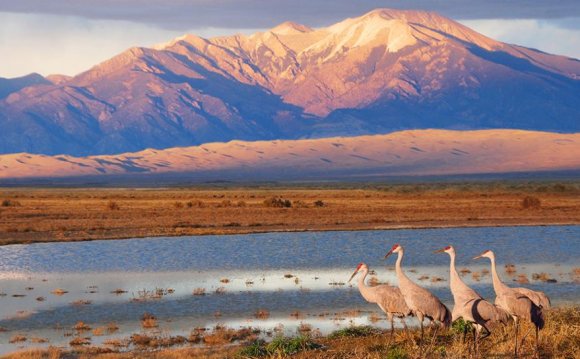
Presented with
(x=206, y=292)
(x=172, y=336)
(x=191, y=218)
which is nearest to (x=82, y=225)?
(x=191, y=218)

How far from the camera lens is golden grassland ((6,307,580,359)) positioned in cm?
1677

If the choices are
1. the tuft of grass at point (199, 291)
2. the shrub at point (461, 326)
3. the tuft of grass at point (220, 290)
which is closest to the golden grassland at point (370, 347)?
the shrub at point (461, 326)

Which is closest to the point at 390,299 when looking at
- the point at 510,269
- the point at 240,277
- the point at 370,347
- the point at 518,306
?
the point at 370,347

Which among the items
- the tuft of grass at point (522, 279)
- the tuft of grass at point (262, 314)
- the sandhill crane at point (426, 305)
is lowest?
the tuft of grass at point (262, 314)

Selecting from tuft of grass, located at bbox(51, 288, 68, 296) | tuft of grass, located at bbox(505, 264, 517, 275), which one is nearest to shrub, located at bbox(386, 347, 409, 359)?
tuft of grass, located at bbox(51, 288, 68, 296)

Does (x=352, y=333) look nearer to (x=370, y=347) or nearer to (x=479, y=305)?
(x=370, y=347)

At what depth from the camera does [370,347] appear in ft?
59.7

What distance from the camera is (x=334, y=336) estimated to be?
790 inches

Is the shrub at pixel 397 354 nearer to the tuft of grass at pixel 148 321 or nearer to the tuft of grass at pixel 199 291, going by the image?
the tuft of grass at pixel 148 321

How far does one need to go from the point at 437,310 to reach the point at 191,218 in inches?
1738

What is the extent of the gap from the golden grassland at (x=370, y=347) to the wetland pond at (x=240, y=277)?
5.42 feet

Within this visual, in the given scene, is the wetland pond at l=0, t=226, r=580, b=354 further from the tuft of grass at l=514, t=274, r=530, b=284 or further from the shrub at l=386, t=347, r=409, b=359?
the shrub at l=386, t=347, r=409, b=359

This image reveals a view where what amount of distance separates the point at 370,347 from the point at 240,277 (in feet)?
49.5

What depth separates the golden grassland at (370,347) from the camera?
55.0 feet
